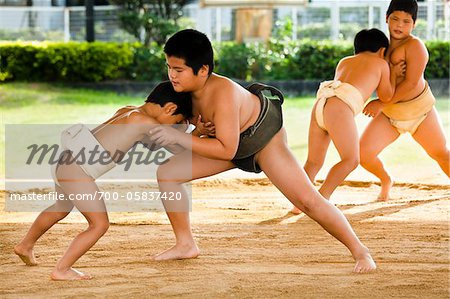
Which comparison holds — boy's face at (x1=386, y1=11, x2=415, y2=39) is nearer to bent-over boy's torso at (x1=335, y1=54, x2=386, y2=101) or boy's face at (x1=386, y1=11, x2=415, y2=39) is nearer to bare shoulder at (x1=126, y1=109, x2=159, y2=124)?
bent-over boy's torso at (x1=335, y1=54, x2=386, y2=101)

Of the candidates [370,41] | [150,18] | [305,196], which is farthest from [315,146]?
[150,18]

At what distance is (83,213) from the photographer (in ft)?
12.3

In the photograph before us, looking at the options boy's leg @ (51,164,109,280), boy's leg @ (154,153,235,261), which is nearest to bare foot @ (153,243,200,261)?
boy's leg @ (154,153,235,261)

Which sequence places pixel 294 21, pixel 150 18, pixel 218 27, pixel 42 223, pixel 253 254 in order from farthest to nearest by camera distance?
pixel 218 27
pixel 294 21
pixel 150 18
pixel 253 254
pixel 42 223

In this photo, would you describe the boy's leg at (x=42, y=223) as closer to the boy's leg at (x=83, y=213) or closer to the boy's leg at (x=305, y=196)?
the boy's leg at (x=83, y=213)

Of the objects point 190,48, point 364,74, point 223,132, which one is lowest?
point 223,132

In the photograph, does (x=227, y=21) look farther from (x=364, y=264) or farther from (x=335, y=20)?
(x=364, y=264)

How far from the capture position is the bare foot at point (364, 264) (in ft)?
12.5

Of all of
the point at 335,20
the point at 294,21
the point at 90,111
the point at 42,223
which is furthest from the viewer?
the point at 294,21

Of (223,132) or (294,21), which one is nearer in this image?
(223,132)

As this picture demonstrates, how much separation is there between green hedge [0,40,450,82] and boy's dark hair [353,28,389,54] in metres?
7.80

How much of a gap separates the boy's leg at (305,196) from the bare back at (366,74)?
1.20 m

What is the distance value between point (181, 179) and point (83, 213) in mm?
465

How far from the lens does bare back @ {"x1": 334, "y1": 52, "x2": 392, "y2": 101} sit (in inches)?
195
